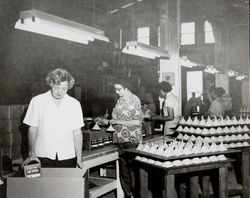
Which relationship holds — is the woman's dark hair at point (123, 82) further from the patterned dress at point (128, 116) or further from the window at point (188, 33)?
the window at point (188, 33)

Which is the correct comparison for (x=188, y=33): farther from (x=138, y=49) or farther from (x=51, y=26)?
(x=51, y=26)

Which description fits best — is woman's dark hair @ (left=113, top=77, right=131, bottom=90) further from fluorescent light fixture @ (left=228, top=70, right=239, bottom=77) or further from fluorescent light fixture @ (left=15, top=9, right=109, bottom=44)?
fluorescent light fixture @ (left=228, top=70, right=239, bottom=77)

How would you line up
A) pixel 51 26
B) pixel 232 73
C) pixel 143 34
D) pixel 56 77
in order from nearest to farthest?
pixel 56 77, pixel 51 26, pixel 232 73, pixel 143 34

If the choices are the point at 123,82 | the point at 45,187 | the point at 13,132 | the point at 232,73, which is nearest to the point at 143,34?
the point at 232,73

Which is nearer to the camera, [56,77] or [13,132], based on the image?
[56,77]

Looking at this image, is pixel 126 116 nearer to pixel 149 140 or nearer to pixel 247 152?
pixel 149 140

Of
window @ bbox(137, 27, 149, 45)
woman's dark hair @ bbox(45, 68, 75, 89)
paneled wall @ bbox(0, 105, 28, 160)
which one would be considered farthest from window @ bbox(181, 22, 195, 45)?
woman's dark hair @ bbox(45, 68, 75, 89)

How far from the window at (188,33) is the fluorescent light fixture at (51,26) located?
1233 centimetres

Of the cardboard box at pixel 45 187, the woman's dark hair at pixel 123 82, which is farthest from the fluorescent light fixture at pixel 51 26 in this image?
the cardboard box at pixel 45 187

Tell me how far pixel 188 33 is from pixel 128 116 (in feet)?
42.6

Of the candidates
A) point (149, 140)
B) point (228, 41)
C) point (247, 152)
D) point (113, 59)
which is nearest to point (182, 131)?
point (149, 140)

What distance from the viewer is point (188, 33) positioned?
15906 millimetres

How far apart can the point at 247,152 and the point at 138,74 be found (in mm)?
8303

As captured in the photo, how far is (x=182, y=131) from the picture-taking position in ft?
15.6
